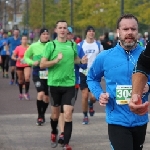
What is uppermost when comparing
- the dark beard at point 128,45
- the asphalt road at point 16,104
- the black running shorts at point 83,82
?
the dark beard at point 128,45

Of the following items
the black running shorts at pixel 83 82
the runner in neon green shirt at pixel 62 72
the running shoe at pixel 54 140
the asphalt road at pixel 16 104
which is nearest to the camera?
the runner in neon green shirt at pixel 62 72

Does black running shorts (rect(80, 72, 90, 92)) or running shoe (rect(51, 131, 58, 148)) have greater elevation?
black running shorts (rect(80, 72, 90, 92))

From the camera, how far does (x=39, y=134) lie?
1017cm

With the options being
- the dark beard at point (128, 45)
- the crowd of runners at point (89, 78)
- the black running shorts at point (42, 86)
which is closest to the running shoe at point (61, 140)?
the crowd of runners at point (89, 78)

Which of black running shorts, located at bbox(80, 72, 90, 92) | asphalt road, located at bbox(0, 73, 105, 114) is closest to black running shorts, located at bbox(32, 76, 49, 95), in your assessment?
black running shorts, located at bbox(80, 72, 90, 92)

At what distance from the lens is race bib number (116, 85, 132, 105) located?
5809mm

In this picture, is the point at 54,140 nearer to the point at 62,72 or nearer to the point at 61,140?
the point at 61,140

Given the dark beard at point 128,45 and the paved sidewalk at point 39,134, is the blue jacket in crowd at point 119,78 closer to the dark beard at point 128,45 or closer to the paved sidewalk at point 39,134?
the dark beard at point 128,45

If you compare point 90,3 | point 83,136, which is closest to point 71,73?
point 83,136

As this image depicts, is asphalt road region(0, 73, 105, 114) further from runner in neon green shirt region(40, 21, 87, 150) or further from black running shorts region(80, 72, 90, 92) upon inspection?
runner in neon green shirt region(40, 21, 87, 150)

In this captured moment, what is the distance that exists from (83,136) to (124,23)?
4.53 m

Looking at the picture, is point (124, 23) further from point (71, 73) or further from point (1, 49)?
point (1, 49)

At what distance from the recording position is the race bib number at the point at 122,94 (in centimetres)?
581

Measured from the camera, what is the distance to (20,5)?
89.9m
